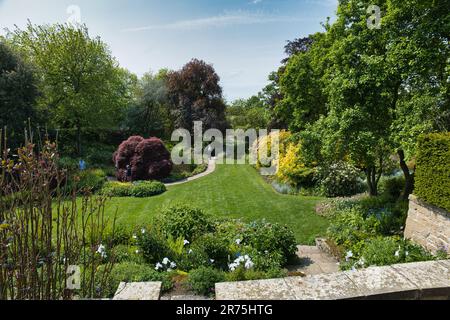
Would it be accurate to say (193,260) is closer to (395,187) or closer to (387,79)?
(387,79)

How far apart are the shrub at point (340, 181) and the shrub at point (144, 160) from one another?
25.6ft

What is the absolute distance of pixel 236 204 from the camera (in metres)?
10.3

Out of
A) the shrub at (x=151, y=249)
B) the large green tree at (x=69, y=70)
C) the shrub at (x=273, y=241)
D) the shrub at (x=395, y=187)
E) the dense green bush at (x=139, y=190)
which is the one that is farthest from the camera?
the large green tree at (x=69, y=70)

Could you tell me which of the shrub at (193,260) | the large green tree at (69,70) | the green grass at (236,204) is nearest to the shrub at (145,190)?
the green grass at (236,204)

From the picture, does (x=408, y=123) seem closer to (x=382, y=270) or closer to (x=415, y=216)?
(x=415, y=216)

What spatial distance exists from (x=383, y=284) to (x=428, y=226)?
4179 millimetres

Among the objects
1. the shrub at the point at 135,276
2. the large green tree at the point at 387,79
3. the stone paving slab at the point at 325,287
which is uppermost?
the large green tree at the point at 387,79

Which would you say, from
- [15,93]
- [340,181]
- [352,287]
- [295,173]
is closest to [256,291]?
[352,287]

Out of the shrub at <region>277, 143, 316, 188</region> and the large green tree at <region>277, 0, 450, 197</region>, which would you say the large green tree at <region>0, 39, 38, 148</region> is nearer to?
the shrub at <region>277, 143, 316, 188</region>

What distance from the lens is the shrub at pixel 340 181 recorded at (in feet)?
38.2

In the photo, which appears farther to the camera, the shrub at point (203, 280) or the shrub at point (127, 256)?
the shrub at point (127, 256)

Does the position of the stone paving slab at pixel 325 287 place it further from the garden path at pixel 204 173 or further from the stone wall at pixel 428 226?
the garden path at pixel 204 173

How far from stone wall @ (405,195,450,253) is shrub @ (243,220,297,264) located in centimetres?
246
